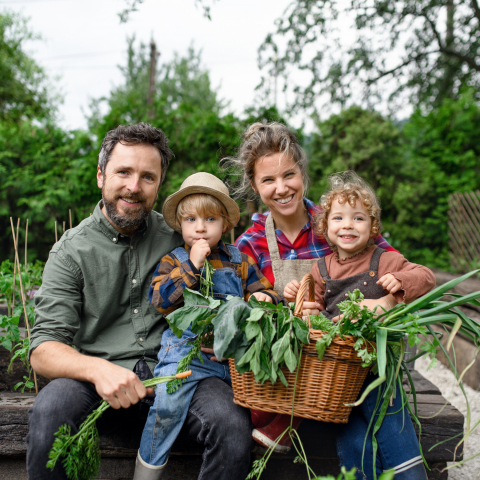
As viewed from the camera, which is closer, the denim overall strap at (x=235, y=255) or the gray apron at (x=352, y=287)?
the gray apron at (x=352, y=287)

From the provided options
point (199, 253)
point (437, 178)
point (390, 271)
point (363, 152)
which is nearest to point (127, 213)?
point (199, 253)

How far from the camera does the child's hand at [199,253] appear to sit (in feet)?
7.17

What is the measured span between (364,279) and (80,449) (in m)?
1.65

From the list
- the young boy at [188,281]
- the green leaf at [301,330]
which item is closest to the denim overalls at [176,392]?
the young boy at [188,281]

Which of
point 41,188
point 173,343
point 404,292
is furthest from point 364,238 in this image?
point 41,188

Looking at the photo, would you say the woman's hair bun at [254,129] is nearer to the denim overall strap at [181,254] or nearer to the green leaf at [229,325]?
the denim overall strap at [181,254]

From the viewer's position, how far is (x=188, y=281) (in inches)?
82.7

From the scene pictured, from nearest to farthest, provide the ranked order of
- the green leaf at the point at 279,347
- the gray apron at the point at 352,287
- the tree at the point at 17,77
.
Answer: the green leaf at the point at 279,347, the gray apron at the point at 352,287, the tree at the point at 17,77

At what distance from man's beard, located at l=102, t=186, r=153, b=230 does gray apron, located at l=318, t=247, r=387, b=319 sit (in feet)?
3.80

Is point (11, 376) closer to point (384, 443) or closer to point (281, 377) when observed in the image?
point (281, 377)

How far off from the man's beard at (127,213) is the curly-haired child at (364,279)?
95cm

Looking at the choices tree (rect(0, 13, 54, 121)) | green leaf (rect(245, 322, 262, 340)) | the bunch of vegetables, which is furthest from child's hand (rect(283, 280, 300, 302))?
tree (rect(0, 13, 54, 121))

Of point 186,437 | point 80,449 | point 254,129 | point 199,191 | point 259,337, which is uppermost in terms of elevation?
point 254,129

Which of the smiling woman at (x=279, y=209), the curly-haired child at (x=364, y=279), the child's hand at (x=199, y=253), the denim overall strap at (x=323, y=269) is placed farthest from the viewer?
the smiling woman at (x=279, y=209)
